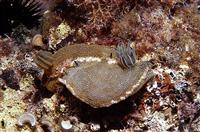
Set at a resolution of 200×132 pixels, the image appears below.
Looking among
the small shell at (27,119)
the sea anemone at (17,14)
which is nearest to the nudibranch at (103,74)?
the small shell at (27,119)

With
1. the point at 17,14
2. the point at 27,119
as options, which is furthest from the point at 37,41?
the point at 27,119

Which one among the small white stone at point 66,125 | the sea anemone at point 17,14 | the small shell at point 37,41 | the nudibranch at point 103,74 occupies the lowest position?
the small white stone at point 66,125

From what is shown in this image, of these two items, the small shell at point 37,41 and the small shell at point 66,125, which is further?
the small shell at point 37,41

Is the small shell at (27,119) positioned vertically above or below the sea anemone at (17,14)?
below

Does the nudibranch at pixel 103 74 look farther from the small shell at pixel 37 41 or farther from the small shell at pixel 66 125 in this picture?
the small shell at pixel 37 41

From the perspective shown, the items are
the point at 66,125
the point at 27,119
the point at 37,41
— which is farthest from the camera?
the point at 37,41

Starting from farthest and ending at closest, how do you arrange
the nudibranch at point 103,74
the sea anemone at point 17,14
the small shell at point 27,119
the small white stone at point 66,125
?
the sea anemone at point 17,14 → the small shell at point 27,119 → the small white stone at point 66,125 → the nudibranch at point 103,74

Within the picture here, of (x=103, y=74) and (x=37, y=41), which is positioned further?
(x=37, y=41)

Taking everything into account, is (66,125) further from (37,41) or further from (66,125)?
(37,41)

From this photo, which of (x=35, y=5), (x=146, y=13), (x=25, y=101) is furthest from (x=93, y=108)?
(x=35, y=5)
